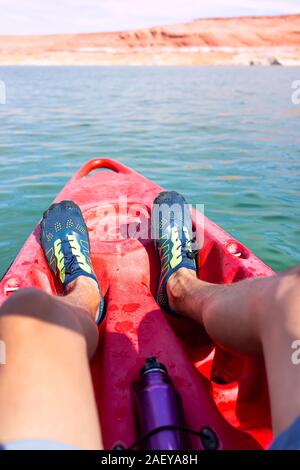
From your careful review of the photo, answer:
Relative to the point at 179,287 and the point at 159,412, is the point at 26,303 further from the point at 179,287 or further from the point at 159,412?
the point at 179,287

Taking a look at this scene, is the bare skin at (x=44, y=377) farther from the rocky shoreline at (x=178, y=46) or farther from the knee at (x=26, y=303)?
the rocky shoreline at (x=178, y=46)

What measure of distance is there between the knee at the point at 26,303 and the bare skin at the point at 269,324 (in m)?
0.57

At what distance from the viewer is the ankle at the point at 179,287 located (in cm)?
198

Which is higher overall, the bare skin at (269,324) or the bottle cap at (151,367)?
the bare skin at (269,324)

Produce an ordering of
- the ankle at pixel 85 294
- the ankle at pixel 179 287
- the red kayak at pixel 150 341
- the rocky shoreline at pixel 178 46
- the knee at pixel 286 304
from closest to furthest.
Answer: the knee at pixel 286 304 < the red kayak at pixel 150 341 < the ankle at pixel 85 294 < the ankle at pixel 179 287 < the rocky shoreline at pixel 178 46

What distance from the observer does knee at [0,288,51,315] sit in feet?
3.92

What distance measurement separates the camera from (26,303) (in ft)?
3.97

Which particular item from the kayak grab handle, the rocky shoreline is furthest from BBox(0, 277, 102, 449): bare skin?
the rocky shoreline

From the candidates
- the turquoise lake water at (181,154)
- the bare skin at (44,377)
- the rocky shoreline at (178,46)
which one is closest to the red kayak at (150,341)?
the bare skin at (44,377)

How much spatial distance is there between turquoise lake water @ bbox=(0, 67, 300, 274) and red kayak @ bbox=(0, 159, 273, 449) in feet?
3.04

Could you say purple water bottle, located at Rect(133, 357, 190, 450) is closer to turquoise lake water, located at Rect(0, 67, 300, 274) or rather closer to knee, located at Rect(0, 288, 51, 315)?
knee, located at Rect(0, 288, 51, 315)

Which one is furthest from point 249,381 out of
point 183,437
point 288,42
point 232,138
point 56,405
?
point 288,42

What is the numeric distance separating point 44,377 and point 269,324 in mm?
596

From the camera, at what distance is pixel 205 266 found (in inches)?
99.8
